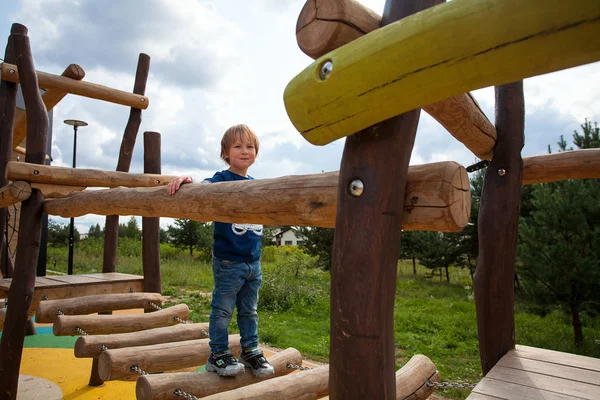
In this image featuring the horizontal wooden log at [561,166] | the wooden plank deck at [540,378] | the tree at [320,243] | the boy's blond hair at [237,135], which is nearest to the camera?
the wooden plank deck at [540,378]

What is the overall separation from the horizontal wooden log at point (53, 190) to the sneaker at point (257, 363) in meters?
2.03

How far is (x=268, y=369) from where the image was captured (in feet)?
8.41

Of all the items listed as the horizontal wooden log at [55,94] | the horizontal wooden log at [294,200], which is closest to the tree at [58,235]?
the horizontal wooden log at [55,94]

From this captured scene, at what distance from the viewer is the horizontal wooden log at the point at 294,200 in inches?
48.8

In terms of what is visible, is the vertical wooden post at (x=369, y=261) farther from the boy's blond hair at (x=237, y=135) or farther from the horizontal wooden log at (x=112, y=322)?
the horizontal wooden log at (x=112, y=322)

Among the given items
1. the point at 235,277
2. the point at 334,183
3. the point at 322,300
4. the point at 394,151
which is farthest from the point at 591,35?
the point at 322,300

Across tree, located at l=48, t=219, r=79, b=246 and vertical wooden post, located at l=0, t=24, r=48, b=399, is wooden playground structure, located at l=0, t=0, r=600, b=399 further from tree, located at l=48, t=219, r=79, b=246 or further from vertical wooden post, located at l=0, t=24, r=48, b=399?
tree, located at l=48, t=219, r=79, b=246

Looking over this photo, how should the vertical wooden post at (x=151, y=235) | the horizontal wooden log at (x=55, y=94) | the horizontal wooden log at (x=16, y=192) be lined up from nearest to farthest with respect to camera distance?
1. the horizontal wooden log at (x=16, y=192)
2. the vertical wooden post at (x=151, y=235)
3. the horizontal wooden log at (x=55, y=94)

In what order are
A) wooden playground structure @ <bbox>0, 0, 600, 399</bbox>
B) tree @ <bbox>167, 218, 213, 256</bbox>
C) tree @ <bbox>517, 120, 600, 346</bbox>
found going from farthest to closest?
tree @ <bbox>167, 218, 213, 256</bbox> → tree @ <bbox>517, 120, 600, 346</bbox> → wooden playground structure @ <bbox>0, 0, 600, 399</bbox>

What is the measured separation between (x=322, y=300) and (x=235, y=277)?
266 inches

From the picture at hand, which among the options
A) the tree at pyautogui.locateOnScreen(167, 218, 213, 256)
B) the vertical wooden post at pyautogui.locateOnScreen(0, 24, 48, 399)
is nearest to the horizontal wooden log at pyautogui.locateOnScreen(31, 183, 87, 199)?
the vertical wooden post at pyautogui.locateOnScreen(0, 24, 48, 399)

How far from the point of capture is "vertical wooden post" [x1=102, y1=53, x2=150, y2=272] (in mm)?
4660

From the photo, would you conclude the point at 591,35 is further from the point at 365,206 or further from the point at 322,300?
the point at 322,300

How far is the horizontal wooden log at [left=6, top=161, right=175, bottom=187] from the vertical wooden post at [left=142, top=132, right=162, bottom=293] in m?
0.50
